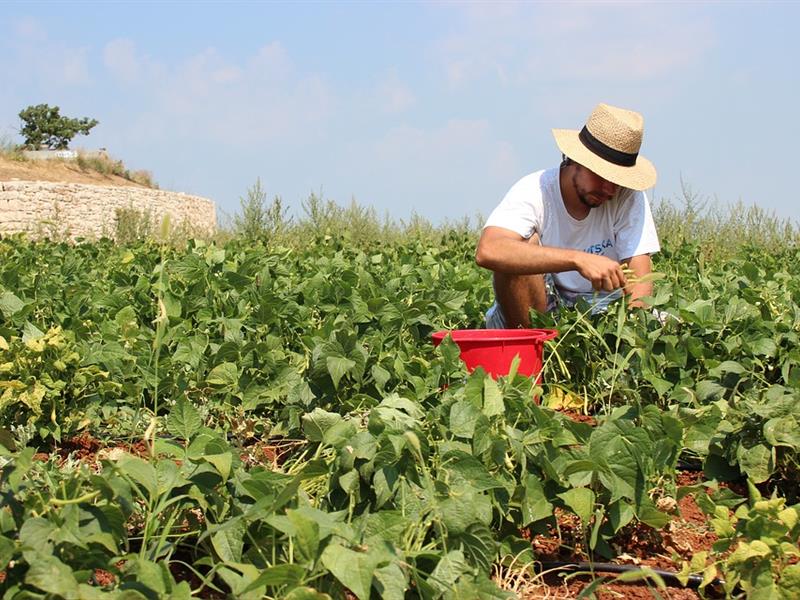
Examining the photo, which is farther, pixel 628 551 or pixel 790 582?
pixel 628 551

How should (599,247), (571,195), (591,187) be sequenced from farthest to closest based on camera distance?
(599,247) → (571,195) → (591,187)

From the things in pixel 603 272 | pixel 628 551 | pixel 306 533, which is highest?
pixel 603 272

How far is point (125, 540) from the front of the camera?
5.44 feet

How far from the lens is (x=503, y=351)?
328 cm

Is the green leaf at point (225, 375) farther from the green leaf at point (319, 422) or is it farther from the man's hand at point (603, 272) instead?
the man's hand at point (603, 272)

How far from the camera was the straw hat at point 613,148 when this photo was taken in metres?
3.72

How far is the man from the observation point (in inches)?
147

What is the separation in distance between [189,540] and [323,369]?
824mm

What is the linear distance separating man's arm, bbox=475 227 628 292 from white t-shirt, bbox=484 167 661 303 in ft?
0.40

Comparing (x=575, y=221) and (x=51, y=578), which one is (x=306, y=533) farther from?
(x=575, y=221)

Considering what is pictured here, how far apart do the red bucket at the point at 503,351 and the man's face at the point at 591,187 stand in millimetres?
760

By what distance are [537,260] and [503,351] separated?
0.47 m

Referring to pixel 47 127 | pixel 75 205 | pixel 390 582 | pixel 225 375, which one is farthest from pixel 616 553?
pixel 47 127

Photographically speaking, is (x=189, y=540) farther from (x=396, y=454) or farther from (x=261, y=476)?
(x=396, y=454)
